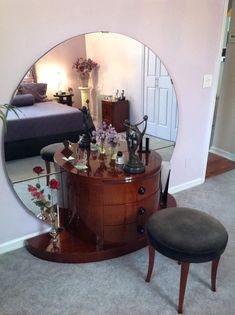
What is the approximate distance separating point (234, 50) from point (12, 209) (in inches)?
134

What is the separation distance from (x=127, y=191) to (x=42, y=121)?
2.79ft

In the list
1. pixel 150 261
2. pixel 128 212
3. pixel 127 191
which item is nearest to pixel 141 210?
pixel 128 212

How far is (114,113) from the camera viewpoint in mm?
2422

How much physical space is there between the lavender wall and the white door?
8cm

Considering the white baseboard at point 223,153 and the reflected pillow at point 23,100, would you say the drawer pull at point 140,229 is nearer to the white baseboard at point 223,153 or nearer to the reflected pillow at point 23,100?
the reflected pillow at point 23,100

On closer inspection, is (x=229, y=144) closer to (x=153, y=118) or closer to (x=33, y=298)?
(x=153, y=118)

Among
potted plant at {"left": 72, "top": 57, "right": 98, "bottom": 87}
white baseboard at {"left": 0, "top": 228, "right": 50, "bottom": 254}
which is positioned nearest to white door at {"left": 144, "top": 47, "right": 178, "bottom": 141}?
potted plant at {"left": 72, "top": 57, "right": 98, "bottom": 87}

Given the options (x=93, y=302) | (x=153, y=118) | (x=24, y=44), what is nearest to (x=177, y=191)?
(x=153, y=118)

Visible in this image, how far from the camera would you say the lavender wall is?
1.72m

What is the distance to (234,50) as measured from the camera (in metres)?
3.69

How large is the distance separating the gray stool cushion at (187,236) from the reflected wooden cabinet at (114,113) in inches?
36.4

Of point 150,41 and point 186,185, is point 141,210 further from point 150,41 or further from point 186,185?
point 150,41

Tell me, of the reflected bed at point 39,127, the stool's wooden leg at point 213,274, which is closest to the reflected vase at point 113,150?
the reflected bed at point 39,127

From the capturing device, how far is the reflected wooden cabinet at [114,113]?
2.37m
